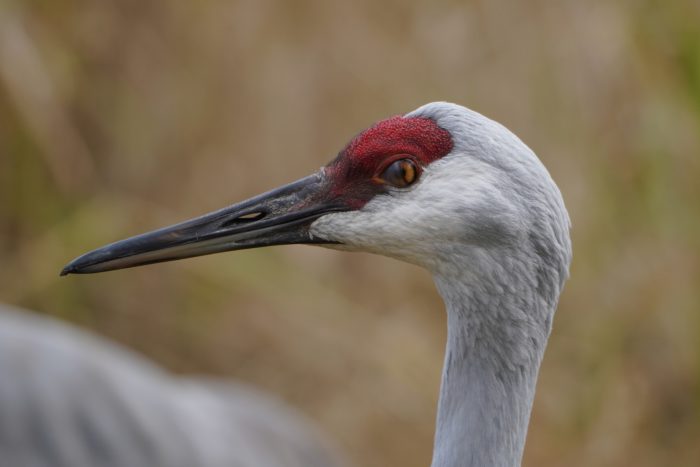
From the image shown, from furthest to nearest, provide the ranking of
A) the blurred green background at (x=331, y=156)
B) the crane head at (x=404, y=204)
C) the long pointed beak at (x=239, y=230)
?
1. the blurred green background at (x=331, y=156)
2. the long pointed beak at (x=239, y=230)
3. the crane head at (x=404, y=204)

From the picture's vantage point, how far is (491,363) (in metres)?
1.82

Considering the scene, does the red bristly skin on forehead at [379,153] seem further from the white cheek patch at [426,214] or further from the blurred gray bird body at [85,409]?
the blurred gray bird body at [85,409]

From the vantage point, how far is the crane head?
175 cm

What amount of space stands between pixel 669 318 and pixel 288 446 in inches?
63.0

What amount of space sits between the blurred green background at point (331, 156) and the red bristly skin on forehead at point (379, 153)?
2.45m

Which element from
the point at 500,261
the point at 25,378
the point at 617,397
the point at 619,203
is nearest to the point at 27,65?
the point at 25,378

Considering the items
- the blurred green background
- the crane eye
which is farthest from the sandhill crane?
the blurred green background

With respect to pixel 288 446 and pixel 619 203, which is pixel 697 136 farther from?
pixel 288 446

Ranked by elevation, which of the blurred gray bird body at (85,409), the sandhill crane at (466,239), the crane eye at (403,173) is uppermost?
the crane eye at (403,173)

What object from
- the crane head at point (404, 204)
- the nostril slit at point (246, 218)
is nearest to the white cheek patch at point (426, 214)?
the crane head at point (404, 204)

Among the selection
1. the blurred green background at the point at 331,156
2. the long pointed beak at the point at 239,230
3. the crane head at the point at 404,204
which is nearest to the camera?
the crane head at the point at 404,204

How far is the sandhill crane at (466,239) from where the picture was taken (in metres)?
1.75

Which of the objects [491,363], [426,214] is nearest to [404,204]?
[426,214]

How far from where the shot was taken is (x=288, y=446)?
437cm
